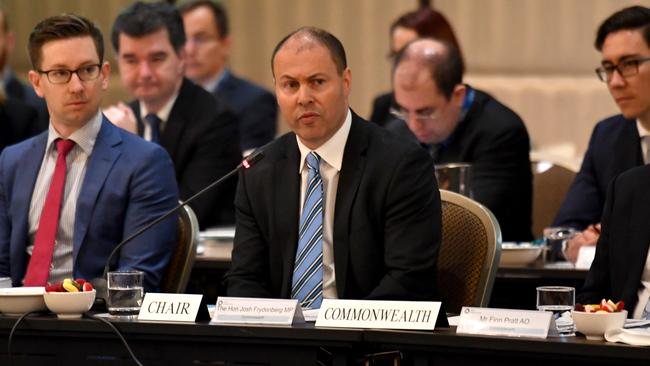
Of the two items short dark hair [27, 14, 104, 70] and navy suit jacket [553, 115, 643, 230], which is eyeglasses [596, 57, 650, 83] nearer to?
navy suit jacket [553, 115, 643, 230]

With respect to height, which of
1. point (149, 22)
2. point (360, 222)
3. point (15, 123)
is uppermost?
point (149, 22)

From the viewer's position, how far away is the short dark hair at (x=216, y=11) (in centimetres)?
773

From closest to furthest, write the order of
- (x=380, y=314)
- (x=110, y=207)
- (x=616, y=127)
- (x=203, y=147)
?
1. (x=380, y=314)
2. (x=110, y=207)
3. (x=616, y=127)
4. (x=203, y=147)

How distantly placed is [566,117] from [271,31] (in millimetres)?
2042

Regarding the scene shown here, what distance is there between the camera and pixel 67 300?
343cm

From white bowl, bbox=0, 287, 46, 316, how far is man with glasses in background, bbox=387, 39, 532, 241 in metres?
2.31

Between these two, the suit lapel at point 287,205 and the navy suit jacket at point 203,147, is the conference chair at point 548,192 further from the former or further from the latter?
the suit lapel at point 287,205

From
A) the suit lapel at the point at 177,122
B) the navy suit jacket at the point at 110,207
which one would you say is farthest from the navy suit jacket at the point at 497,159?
the navy suit jacket at the point at 110,207

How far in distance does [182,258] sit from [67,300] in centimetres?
90

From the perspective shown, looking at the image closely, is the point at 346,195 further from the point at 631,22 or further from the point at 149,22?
the point at 149,22

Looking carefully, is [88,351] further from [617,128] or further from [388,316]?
[617,128]

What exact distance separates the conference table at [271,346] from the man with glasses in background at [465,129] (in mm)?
2370

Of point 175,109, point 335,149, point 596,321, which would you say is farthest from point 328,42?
point 175,109

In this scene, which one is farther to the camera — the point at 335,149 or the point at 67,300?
the point at 335,149
